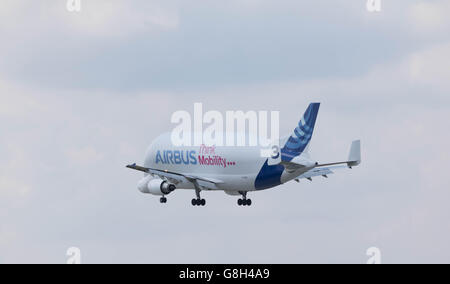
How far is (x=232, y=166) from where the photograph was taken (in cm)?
16638

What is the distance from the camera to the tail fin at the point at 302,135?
158875 millimetres

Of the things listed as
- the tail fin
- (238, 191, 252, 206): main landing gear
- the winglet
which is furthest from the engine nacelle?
the winglet

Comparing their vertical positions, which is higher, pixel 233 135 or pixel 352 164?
pixel 233 135

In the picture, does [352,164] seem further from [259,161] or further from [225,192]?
[225,192]

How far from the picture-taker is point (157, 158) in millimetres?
177625

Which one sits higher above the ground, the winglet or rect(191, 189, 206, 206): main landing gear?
rect(191, 189, 206, 206): main landing gear

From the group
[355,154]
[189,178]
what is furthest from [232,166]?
[355,154]

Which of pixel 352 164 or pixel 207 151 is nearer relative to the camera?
pixel 352 164

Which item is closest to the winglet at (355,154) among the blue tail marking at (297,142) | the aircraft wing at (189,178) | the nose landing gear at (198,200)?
the blue tail marking at (297,142)

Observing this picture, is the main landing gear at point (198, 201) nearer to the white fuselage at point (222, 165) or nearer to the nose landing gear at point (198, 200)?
the nose landing gear at point (198, 200)

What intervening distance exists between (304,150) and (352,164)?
418 inches

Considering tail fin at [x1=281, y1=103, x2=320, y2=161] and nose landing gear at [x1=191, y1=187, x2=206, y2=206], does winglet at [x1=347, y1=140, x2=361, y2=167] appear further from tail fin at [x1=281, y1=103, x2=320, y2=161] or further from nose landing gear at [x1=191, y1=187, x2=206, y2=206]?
nose landing gear at [x1=191, y1=187, x2=206, y2=206]

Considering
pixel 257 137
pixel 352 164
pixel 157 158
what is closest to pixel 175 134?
pixel 157 158

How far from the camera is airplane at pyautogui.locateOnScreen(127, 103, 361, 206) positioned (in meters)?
159
